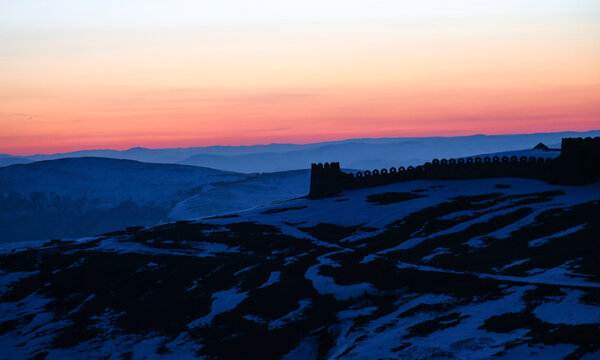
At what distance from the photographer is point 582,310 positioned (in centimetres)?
3528

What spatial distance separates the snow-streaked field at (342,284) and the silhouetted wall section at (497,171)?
7.19ft

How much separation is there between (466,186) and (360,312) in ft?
134

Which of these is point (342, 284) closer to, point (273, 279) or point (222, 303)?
point (273, 279)

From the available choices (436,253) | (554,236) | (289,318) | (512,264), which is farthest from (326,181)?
(289,318)

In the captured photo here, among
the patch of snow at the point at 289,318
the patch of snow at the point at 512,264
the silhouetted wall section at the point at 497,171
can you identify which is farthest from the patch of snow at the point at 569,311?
Answer: the silhouetted wall section at the point at 497,171

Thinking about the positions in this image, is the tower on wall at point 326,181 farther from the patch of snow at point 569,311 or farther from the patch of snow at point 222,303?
the patch of snow at point 569,311

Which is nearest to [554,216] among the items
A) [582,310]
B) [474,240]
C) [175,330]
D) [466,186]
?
[474,240]

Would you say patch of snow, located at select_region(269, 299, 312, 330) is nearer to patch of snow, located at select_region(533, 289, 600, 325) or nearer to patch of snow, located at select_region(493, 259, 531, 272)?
patch of snow, located at select_region(493, 259, 531, 272)

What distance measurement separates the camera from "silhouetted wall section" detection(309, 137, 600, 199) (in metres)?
74.0

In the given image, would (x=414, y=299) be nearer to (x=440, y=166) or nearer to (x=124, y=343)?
(x=124, y=343)

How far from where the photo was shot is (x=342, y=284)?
52156 millimetres

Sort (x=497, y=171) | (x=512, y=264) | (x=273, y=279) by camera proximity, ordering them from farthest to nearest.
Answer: (x=497, y=171)
(x=273, y=279)
(x=512, y=264)

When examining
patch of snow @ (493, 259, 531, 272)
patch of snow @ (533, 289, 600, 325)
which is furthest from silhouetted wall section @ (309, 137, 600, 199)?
patch of snow @ (533, 289, 600, 325)

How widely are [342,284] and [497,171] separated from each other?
40181 millimetres
